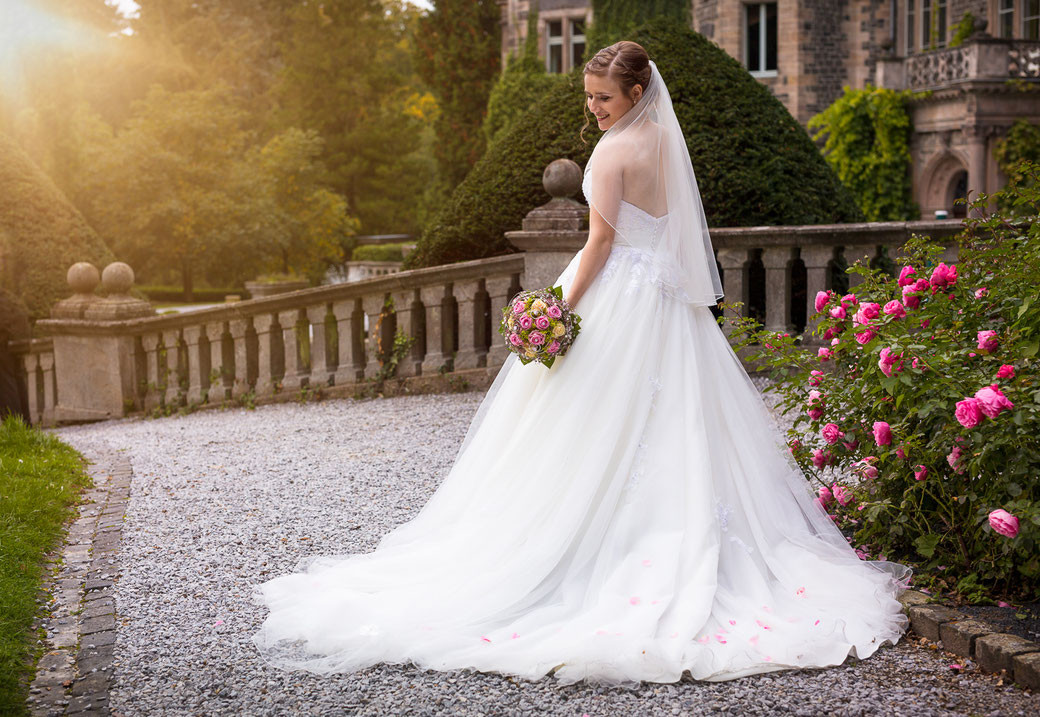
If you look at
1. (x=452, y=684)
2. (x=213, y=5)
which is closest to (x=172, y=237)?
(x=213, y=5)

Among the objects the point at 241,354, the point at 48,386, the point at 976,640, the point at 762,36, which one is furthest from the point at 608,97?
the point at 762,36

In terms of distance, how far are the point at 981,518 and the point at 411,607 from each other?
2000 millimetres

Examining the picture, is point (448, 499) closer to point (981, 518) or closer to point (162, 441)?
point (981, 518)

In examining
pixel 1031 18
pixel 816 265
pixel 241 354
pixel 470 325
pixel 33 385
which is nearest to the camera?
pixel 816 265

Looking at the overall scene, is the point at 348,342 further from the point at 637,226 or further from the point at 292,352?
the point at 637,226

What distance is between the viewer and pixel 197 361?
31.7 feet

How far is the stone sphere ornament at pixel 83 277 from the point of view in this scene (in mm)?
9930

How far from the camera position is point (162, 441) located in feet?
25.5

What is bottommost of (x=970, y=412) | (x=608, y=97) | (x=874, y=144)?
(x=970, y=412)

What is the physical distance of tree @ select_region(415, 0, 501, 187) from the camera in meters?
29.4

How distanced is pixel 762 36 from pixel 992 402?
22.1m

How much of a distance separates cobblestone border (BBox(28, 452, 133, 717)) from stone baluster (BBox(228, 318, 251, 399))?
3.38 meters

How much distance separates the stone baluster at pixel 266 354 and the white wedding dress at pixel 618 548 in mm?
4951

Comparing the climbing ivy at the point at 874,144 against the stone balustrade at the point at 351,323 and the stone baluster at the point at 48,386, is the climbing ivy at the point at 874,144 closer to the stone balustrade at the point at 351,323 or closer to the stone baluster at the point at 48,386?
the stone balustrade at the point at 351,323
